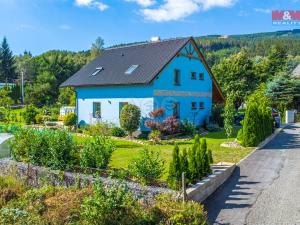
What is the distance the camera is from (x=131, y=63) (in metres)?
23.4

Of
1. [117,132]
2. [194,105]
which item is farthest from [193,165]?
[194,105]

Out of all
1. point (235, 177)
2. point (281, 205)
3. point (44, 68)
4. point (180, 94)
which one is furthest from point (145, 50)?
point (44, 68)

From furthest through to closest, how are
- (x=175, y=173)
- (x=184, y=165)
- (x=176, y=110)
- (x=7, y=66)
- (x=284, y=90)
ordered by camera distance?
(x=7, y=66)
(x=284, y=90)
(x=176, y=110)
(x=184, y=165)
(x=175, y=173)

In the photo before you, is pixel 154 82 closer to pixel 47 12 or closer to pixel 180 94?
pixel 180 94

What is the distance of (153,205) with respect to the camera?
6430 mm

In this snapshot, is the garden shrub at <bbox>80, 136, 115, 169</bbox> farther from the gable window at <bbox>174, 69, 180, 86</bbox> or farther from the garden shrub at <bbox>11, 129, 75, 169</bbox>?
the gable window at <bbox>174, 69, 180, 86</bbox>

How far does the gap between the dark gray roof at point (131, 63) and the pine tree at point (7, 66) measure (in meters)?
50.3

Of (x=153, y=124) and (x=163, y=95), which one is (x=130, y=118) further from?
(x=163, y=95)

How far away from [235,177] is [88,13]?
40.2 feet

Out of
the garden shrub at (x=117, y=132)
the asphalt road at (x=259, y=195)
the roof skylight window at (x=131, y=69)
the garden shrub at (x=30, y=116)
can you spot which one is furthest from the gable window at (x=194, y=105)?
the garden shrub at (x=30, y=116)

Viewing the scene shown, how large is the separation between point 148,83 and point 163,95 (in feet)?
6.88

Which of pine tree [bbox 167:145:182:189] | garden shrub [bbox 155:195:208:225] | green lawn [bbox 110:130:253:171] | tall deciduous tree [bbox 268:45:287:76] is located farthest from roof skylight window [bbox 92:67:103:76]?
tall deciduous tree [bbox 268:45:287:76]

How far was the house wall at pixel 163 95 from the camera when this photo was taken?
2098 cm

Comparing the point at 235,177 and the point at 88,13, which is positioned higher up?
the point at 88,13
